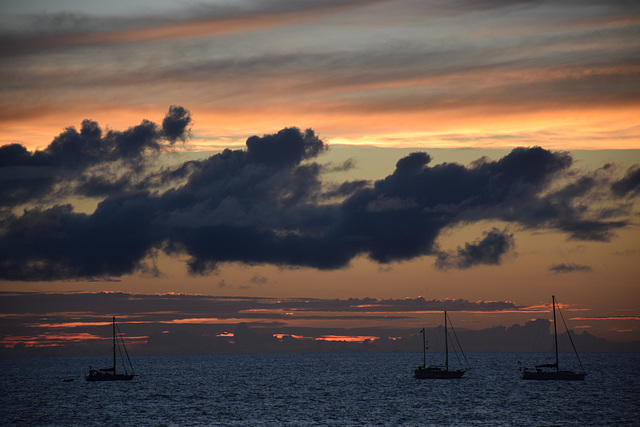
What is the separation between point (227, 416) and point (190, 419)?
27.7ft

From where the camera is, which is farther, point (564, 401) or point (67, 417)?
point (564, 401)

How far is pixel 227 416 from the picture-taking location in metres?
160

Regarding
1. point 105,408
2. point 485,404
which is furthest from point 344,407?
point 105,408

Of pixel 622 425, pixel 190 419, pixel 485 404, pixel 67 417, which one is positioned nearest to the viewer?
pixel 622 425

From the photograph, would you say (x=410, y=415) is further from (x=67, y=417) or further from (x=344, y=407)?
(x=67, y=417)

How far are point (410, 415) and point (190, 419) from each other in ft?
145

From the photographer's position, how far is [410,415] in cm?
15725

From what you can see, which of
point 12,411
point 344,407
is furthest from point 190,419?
point 12,411

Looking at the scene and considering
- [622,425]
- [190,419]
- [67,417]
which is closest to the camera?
[622,425]

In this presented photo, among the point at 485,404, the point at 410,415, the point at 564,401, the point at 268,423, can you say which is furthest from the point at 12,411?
the point at 564,401

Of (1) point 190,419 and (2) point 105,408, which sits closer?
(1) point 190,419

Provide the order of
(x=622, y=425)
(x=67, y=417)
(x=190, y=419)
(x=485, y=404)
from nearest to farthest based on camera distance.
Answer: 1. (x=622, y=425)
2. (x=190, y=419)
3. (x=67, y=417)
4. (x=485, y=404)

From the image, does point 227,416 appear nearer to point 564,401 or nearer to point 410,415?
point 410,415

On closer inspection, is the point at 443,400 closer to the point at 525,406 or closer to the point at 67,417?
the point at 525,406
